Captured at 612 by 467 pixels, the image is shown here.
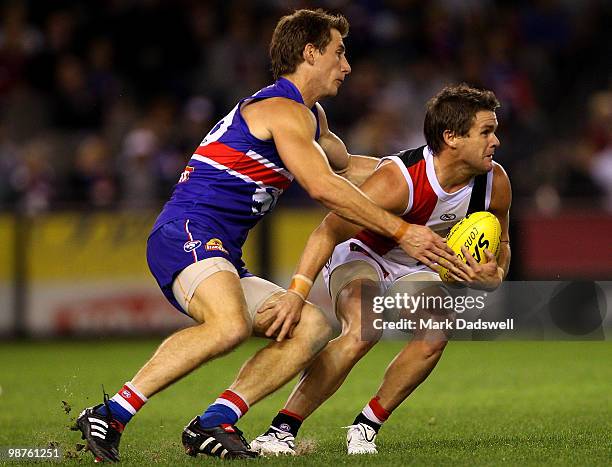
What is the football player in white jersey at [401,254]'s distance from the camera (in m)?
5.98

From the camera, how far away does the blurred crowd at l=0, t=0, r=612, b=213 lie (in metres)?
13.1

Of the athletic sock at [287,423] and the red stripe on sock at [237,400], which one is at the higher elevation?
the red stripe on sock at [237,400]

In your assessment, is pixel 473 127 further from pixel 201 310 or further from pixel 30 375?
pixel 30 375

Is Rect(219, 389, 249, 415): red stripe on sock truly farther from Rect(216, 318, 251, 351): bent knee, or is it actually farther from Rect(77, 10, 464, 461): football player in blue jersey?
Rect(216, 318, 251, 351): bent knee

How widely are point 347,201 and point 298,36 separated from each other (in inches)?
38.6

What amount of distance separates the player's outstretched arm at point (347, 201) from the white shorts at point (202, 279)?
1.86ft

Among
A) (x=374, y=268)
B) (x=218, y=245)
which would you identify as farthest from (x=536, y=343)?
(x=218, y=245)

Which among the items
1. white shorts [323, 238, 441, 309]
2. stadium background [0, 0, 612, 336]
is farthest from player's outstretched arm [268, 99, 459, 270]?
stadium background [0, 0, 612, 336]

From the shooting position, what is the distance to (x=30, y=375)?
988cm

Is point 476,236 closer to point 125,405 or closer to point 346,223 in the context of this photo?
point 346,223

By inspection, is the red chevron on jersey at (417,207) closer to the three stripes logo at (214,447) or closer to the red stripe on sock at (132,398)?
the three stripes logo at (214,447)

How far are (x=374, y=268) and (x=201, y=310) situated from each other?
3.75ft

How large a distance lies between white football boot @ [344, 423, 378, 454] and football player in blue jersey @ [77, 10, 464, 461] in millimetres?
512

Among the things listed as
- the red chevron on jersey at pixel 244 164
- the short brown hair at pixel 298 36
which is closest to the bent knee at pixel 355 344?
the red chevron on jersey at pixel 244 164
